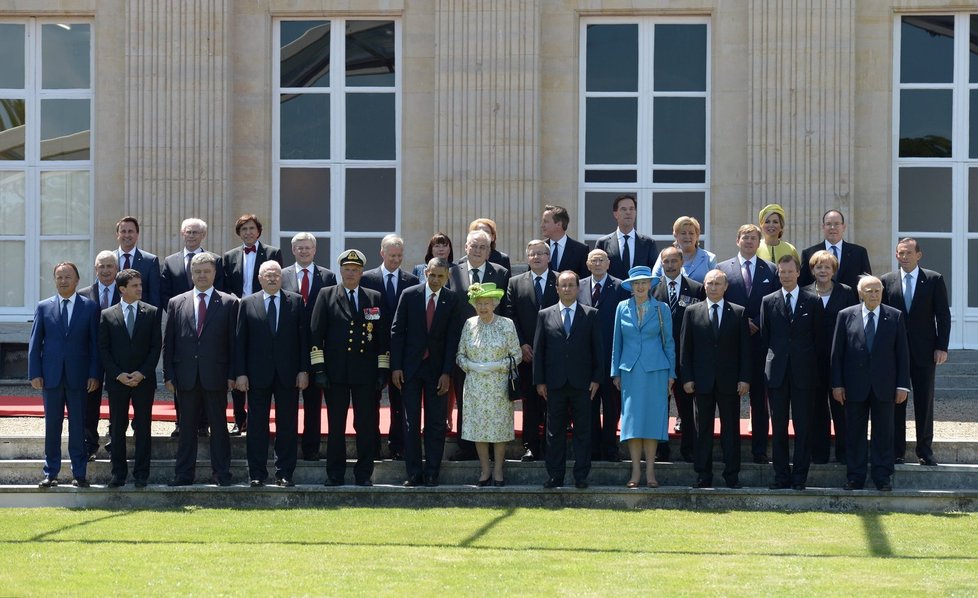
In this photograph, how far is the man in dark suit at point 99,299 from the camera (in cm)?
1311

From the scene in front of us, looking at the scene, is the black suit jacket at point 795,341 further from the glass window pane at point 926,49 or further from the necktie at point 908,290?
the glass window pane at point 926,49

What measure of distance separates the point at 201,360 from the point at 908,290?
5948 mm

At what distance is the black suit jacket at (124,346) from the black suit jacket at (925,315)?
245 inches

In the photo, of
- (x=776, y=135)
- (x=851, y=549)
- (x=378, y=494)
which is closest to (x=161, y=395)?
(x=378, y=494)

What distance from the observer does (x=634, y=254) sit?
13.6 metres

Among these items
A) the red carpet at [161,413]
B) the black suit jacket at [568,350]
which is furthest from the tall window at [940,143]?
the black suit jacket at [568,350]

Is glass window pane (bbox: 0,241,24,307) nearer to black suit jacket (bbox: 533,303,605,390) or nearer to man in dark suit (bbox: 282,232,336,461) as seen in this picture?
man in dark suit (bbox: 282,232,336,461)

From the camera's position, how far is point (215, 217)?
58.2 ft

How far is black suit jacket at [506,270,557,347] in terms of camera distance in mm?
13164

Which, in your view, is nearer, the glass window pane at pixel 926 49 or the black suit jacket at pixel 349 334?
the black suit jacket at pixel 349 334

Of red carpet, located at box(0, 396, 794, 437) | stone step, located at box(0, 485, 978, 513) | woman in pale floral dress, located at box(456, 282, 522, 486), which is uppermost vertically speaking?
woman in pale floral dress, located at box(456, 282, 522, 486)

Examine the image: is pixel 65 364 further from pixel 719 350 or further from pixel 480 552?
pixel 719 350

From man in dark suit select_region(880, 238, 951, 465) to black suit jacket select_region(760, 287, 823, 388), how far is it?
82 cm

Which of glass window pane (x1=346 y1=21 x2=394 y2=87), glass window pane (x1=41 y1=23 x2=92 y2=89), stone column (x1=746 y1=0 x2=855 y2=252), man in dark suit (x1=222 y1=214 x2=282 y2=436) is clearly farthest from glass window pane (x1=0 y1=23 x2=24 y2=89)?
stone column (x1=746 y1=0 x2=855 y2=252)
